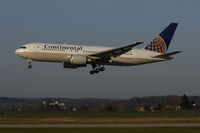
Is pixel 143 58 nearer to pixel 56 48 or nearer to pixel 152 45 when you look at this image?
pixel 152 45

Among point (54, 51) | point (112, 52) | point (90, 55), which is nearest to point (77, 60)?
point (90, 55)

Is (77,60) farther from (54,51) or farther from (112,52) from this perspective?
(112,52)

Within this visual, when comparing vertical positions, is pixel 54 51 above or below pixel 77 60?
above

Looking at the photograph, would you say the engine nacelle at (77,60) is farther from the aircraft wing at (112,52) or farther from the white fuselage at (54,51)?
the aircraft wing at (112,52)

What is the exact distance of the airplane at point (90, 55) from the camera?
2018 inches

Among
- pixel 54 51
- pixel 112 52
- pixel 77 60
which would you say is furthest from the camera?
pixel 112 52

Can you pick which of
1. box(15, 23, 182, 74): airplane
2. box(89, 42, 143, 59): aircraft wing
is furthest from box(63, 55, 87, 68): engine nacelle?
box(89, 42, 143, 59): aircraft wing

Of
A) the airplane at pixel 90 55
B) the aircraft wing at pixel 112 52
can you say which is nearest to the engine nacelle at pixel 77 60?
the airplane at pixel 90 55

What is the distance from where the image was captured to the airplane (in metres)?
51.2

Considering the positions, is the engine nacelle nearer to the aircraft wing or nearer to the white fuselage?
the white fuselage

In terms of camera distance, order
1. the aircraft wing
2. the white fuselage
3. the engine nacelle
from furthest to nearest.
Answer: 1. the engine nacelle
2. the white fuselage
3. the aircraft wing

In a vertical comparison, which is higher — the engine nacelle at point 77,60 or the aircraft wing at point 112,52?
the aircraft wing at point 112,52

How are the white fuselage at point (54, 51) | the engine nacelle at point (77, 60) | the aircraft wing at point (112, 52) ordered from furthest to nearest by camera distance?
the engine nacelle at point (77, 60) → the white fuselage at point (54, 51) → the aircraft wing at point (112, 52)

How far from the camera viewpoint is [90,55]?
52438mm
